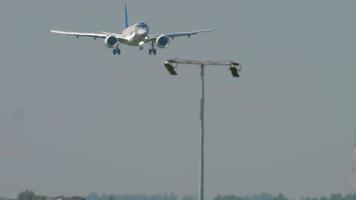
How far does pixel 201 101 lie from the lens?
348 ft

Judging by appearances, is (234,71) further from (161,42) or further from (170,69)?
(161,42)

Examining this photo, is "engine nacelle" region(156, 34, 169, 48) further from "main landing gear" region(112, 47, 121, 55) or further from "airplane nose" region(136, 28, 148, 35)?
"main landing gear" region(112, 47, 121, 55)

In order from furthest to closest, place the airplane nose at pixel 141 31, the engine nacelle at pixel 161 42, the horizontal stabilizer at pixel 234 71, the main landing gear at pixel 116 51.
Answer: the engine nacelle at pixel 161 42
the airplane nose at pixel 141 31
the main landing gear at pixel 116 51
the horizontal stabilizer at pixel 234 71

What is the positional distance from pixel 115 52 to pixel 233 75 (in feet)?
293

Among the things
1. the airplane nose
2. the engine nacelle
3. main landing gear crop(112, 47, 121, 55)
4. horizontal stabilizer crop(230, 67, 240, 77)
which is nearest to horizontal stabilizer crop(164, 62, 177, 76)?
horizontal stabilizer crop(230, 67, 240, 77)

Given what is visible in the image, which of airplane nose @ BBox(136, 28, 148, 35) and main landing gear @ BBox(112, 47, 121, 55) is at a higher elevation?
airplane nose @ BBox(136, 28, 148, 35)

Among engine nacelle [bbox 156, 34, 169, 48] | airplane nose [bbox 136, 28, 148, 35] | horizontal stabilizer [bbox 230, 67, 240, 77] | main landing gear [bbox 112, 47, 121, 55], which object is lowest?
horizontal stabilizer [bbox 230, 67, 240, 77]

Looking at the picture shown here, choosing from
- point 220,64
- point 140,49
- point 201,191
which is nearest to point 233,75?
point 220,64

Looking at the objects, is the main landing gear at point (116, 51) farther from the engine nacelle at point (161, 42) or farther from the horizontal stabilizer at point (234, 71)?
the horizontal stabilizer at point (234, 71)

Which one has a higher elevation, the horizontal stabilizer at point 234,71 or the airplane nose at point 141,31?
the airplane nose at point 141,31

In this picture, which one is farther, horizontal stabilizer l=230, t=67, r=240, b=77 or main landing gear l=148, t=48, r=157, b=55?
main landing gear l=148, t=48, r=157, b=55

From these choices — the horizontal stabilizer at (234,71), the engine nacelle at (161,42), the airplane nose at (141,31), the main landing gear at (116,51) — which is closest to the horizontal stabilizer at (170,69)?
the horizontal stabilizer at (234,71)

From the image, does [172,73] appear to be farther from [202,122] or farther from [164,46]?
[164,46]

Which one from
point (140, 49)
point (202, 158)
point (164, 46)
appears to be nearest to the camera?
point (202, 158)
